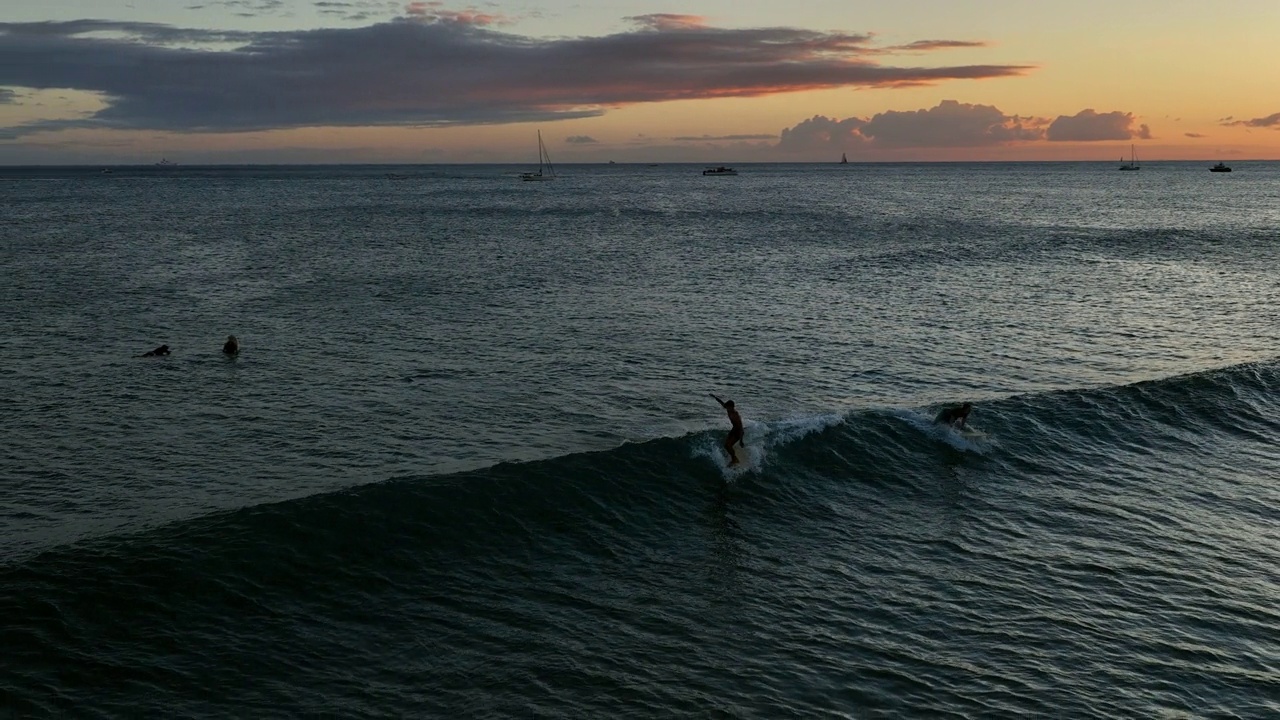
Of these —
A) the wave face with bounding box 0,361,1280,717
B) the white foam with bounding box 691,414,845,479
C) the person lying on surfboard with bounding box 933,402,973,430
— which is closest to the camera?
the wave face with bounding box 0,361,1280,717

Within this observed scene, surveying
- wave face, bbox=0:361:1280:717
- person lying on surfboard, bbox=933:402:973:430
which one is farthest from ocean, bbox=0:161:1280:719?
person lying on surfboard, bbox=933:402:973:430

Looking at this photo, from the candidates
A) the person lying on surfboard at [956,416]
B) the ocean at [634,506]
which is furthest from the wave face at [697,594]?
the person lying on surfboard at [956,416]

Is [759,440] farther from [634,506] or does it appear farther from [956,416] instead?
[956,416]

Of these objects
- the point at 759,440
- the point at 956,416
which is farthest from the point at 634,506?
the point at 956,416

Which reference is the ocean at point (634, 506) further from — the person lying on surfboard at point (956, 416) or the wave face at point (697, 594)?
the person lying on surfboard at point (956, 416)

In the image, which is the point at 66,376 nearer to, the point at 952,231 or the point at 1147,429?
the point at 1147,429

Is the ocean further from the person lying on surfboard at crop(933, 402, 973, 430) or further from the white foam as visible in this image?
the person lying on surfboard at crop(933, 402, 973, 430)
